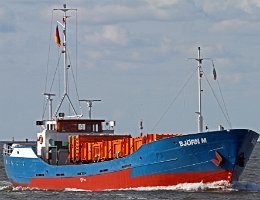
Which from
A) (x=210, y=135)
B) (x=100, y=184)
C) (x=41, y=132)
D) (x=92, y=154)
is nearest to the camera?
(x=210, y=135)

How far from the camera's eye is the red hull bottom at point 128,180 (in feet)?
160

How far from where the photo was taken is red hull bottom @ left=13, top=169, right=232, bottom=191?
48719mm

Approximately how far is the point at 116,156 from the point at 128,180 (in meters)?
3.02

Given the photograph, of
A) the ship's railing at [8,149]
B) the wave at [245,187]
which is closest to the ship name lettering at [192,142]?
the wave at [245,187]

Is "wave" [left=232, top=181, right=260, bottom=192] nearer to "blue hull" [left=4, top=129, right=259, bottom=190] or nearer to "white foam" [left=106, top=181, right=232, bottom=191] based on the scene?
"blue hull" [left=4, top=129, right=259, bottom=190]

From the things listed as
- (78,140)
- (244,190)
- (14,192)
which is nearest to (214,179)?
(244,190)

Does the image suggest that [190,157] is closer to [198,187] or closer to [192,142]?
[192,142]

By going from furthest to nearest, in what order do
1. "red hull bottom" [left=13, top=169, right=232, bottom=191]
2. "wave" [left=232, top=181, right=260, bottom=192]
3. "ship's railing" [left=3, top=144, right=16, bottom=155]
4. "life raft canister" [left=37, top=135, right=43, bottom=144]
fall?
"ship's railing" [left=3, top=144, right=16, bottom=155], "life raft canister" [left=37, top=135, right=43, bottom=144], "wave" [left=232, top=181, right=260, bottom=192], "red hull bottom" [left=13, top=169, right=232, bottom=191]

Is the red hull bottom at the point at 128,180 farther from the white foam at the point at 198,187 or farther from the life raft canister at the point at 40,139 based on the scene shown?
the life raft canister at the point at 40,139

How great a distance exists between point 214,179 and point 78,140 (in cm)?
1074

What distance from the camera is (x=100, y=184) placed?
170 feet

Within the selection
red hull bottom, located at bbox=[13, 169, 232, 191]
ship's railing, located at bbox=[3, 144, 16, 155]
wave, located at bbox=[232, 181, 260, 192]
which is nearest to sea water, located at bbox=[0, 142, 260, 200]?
wave, located at bbox=[232, 181, 260, 192]

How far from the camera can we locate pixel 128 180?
50.2 metres

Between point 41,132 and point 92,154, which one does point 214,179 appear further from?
point 41,132
